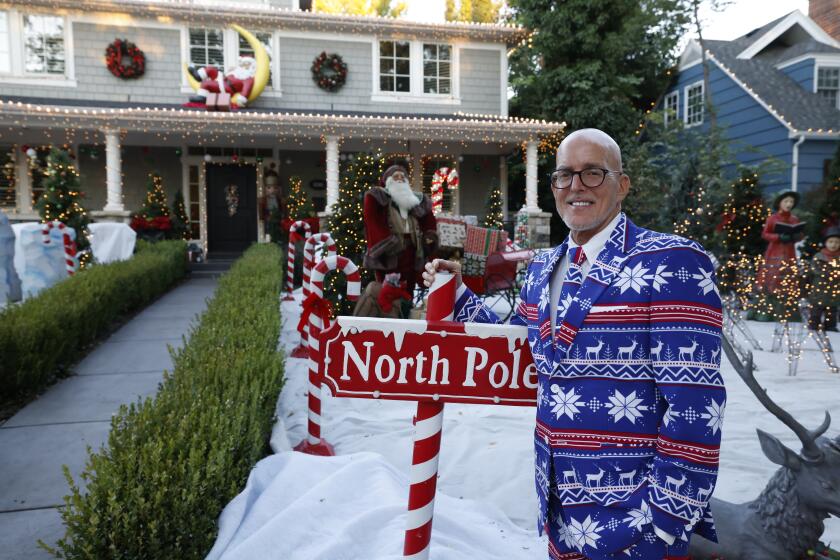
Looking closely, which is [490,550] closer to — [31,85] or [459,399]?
[459,399]

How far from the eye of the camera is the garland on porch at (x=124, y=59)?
1612cm

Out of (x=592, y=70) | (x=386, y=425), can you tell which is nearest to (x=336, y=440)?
(x=386, y=425)

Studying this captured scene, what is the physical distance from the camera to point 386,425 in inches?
200

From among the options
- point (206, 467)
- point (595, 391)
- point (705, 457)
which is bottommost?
point (206, 467)

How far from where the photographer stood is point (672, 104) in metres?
22.3

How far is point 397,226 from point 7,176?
1602 cm

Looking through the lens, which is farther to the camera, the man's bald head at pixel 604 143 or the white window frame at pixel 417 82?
the white window frame at pixel 417 82

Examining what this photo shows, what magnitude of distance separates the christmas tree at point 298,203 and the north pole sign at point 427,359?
44.8ft

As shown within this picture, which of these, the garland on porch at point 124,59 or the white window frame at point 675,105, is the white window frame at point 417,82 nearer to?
the garland on porch at point 124,59

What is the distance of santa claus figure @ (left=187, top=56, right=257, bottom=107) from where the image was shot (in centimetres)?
1623

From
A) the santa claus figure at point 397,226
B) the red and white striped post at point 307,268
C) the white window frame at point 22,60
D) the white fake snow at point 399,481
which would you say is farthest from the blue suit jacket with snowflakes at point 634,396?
the white window frame at point 22,60

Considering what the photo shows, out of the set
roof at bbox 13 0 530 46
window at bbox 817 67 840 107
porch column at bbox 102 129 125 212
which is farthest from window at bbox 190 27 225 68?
window at bbox 817 67 840 107

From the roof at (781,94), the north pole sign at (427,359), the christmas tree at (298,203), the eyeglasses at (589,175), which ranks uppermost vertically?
the roof at (781,94)

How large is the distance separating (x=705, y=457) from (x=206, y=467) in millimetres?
2187
